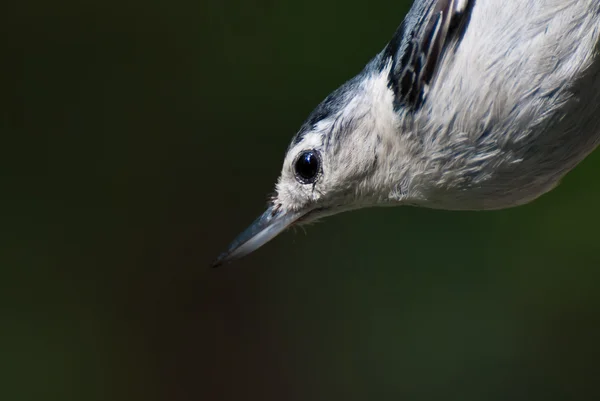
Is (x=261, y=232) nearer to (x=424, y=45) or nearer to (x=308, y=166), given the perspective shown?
(x=308, y=166)

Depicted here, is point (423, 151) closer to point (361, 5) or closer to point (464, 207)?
point (464, 207)

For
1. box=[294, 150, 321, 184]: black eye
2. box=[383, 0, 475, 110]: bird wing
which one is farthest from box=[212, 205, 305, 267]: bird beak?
box=[383, 0, 475, 110]: bird wing

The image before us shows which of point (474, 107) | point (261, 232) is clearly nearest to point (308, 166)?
point (261, 232)

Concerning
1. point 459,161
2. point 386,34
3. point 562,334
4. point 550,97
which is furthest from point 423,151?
point 562,334

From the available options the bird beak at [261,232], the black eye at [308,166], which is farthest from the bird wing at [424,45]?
the bird beak at [261,232]

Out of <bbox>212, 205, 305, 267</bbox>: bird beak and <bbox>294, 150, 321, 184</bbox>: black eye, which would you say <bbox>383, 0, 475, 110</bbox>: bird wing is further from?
<bbox>212, 205, 305, 267</bbox>: bird beak

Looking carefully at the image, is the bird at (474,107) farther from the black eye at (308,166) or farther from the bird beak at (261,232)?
the bird beak at (261,232)
